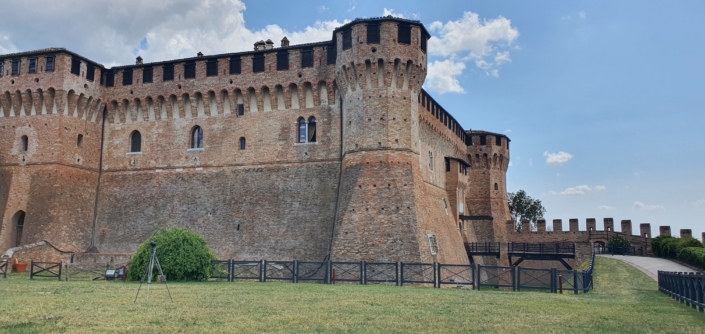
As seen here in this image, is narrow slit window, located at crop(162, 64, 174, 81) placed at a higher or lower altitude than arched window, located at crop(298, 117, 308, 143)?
higher

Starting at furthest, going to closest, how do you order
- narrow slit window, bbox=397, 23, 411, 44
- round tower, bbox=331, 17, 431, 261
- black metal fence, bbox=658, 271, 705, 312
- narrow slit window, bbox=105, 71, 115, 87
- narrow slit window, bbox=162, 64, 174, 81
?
narrow slit window, bbox=105, 71, 115, 87, narrow slit window, bbox=162, 64, 174, 81, narrow slit window, bbox=397, 23, 411, 44, round tower, bbox=331, 17, 431, 261, black metal fence, bbox=658, 271, 705, 312

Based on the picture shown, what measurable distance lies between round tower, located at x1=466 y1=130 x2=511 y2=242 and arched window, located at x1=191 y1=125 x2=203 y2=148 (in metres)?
25.9

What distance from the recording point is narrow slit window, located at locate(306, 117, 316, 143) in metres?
33.3

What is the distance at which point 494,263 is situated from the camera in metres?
45.2

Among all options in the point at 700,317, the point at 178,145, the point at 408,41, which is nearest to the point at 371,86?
the point at 408,41

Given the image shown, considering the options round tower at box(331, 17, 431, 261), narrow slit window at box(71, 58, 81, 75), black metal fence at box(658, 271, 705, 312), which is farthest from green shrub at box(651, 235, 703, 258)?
narrow slit window at box(71, 58, 81, 75)

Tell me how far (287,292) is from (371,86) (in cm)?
1470

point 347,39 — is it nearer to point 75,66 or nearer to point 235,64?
point 235,64

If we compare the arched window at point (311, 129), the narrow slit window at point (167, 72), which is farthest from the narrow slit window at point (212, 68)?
the arched window at point (311, 129)

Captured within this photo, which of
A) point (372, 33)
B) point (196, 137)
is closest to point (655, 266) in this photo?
point (372, 33)

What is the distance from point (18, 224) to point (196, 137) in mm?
11624

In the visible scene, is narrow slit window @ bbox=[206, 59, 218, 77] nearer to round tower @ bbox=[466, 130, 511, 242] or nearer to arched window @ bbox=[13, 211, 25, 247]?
arched window @ bbox=[13, 211, 25, 247]

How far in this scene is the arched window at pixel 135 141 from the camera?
36.9 metres

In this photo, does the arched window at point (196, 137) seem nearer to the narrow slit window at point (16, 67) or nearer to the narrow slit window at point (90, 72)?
the narrow slit window at point (90, 72)
